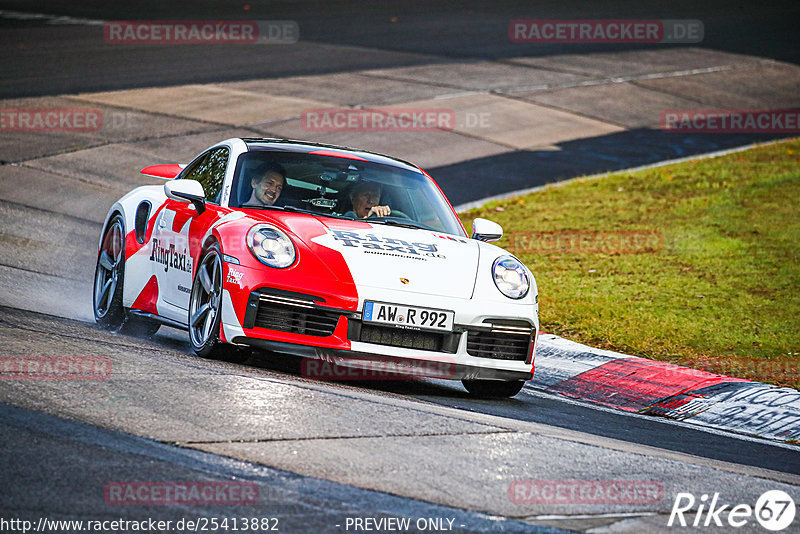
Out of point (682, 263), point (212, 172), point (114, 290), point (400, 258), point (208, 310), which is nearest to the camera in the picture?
point (400, 258)

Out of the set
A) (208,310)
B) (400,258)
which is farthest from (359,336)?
(208,310)

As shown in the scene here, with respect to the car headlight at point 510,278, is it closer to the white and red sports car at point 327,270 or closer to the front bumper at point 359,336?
the white and red sports car at point 327,270

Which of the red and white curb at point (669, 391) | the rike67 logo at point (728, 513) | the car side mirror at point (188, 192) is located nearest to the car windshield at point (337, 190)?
the car side mirror at point (188, 192)

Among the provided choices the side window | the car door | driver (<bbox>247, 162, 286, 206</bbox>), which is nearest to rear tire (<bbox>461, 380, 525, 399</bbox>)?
driver (<bbox>247, 162, 286, 206</bbox>)

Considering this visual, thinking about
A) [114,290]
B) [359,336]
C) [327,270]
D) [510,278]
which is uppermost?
[327,270]

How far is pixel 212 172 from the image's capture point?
27.0 ft

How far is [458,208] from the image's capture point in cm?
1492

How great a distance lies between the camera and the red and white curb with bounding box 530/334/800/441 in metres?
7.55

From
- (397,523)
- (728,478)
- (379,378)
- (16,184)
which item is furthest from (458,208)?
(397,523)

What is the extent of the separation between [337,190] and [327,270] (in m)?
1.31

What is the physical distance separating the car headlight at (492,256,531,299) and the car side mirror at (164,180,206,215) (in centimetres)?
199

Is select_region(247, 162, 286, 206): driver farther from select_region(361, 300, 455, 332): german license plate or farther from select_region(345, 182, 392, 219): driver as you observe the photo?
select_region(361, 300, 455, 332): german license plate

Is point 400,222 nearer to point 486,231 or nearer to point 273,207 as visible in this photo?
point 486,231

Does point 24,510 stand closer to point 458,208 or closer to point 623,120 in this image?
point 458,208
